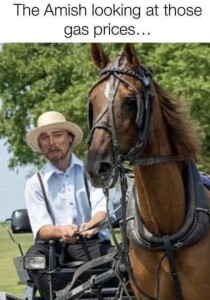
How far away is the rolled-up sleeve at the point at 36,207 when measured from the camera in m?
7.88

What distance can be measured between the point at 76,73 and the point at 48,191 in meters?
21.7

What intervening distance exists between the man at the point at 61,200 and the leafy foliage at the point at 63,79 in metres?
13.9

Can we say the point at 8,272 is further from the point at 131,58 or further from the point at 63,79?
the point at 63,79

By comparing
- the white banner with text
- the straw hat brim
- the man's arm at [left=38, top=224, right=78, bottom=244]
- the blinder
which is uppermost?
the white banner with text

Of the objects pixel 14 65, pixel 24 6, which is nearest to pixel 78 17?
pixel 24 6

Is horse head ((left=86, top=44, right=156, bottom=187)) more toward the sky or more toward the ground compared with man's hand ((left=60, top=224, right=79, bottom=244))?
more toward the sky

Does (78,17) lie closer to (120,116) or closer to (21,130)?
(120,116)

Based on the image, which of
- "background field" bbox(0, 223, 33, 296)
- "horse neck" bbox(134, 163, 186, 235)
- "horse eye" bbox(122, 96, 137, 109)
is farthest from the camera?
"background field" bbox(0, 223, 33, 296)

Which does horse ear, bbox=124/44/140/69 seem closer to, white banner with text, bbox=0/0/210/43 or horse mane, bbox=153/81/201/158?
horse mane, bbox=153/81/201/158

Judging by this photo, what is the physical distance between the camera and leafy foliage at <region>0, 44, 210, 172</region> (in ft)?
76.7

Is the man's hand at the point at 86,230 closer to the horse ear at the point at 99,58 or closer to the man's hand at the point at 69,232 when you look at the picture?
the man's hand at the point at 69,232

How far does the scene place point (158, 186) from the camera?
6.55 m

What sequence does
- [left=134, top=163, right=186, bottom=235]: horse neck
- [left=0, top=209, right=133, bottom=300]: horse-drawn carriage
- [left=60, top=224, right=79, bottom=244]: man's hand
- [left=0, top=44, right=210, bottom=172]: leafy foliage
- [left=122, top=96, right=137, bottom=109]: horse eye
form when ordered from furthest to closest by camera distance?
[left=0, top=44, right=210, bottom=172]: leafy foliage < [left=60, top=224, right=79, bottom=244]: man's hand < [left=0, top=209, right=133, bottom=300]: horse-drawn carriage < [left=134, top=163, right=186, bottom=235]: horse neck < [left=122, top=96, right=137, bottom=109]: horse eye

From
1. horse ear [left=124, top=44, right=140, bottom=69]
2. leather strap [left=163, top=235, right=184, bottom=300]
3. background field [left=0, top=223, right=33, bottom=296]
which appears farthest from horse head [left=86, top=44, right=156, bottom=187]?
background field [left=0, top=223, right=33, bottom=296]
